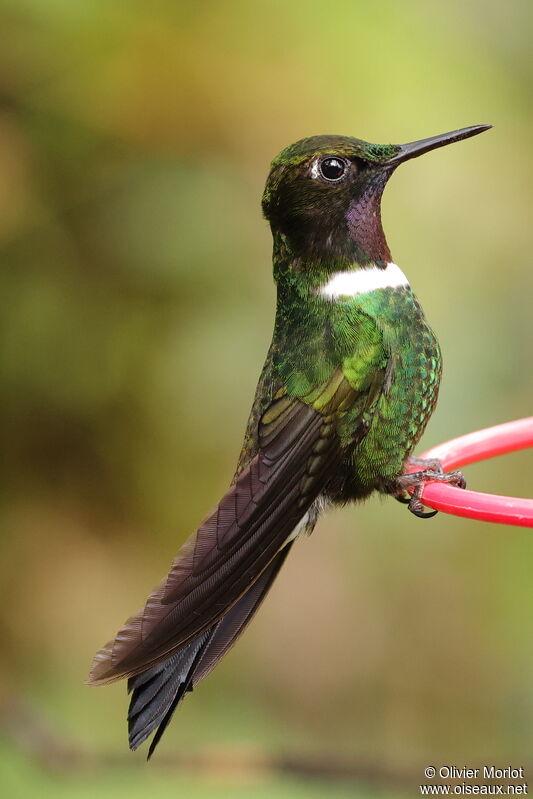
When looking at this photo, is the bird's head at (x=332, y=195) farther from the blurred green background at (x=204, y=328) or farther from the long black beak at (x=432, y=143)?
the blurred green background at (x=204, y=328)

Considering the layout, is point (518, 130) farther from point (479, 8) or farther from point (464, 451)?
point (464, 451)

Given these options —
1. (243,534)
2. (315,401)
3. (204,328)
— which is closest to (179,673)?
(243,534)

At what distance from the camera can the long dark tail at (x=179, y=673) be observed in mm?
2643

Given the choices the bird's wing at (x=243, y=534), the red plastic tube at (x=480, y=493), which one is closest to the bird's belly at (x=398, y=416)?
the bird's wing at (x=243, y=534)

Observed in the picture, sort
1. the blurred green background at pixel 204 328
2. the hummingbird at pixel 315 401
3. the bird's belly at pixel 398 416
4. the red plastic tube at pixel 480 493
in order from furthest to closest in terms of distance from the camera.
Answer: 1. the blurred green background at pixel 204 328
2. the bird's belly at pixel 398 416
3. the hummingbird at pixel 315 401
4. the red plastic tube at pixel 480 493

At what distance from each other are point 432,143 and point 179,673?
1.41 metres

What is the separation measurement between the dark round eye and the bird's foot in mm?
785

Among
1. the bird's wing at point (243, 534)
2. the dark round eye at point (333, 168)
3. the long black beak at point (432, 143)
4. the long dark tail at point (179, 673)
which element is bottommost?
the long dark tail at point (179, 673)

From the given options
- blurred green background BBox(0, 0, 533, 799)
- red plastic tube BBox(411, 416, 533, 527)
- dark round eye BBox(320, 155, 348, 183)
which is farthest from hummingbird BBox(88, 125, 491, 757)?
blurred green background BBox(0, 0, 533, 799)

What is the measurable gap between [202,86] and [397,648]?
7.83 feet

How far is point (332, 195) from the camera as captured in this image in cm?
307

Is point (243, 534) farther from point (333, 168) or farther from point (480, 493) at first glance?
point (333, 168)

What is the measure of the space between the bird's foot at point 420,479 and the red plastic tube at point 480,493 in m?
0.06

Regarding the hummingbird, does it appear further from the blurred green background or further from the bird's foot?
the blurred green background
